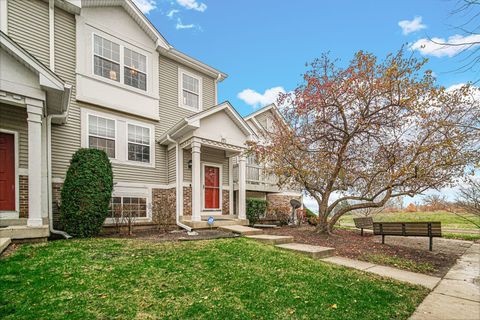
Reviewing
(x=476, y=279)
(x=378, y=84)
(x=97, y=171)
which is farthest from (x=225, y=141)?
(x=476, y=279)

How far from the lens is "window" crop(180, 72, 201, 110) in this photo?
11.9 m

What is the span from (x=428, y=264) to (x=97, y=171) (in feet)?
28.3

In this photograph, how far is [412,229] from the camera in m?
7.38

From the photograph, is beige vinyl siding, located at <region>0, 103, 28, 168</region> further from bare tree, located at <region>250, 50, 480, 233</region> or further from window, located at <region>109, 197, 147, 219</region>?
bare tree, located at <region>250, 50, 480, 233</region>

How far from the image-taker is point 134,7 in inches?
406

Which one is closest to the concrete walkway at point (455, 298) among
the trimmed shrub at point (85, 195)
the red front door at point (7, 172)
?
the trimmed shrub at point (85, 195)

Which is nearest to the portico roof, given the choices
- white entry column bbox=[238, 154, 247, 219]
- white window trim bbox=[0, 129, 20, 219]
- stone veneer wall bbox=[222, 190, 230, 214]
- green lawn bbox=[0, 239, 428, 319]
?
white entry column bbox=[238, 154, 247, 219]

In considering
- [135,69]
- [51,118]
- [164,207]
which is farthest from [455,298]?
[135,69]

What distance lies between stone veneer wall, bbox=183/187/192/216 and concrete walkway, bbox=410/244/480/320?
8173 millimetres

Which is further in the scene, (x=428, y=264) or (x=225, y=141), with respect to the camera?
(x=225, y=141)

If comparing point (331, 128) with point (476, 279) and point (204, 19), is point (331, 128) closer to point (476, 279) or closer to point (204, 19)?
point (476, 279)

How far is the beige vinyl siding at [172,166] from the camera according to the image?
34.2 ft

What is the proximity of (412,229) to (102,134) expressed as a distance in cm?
1054

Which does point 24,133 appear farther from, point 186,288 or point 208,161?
point 186,288
